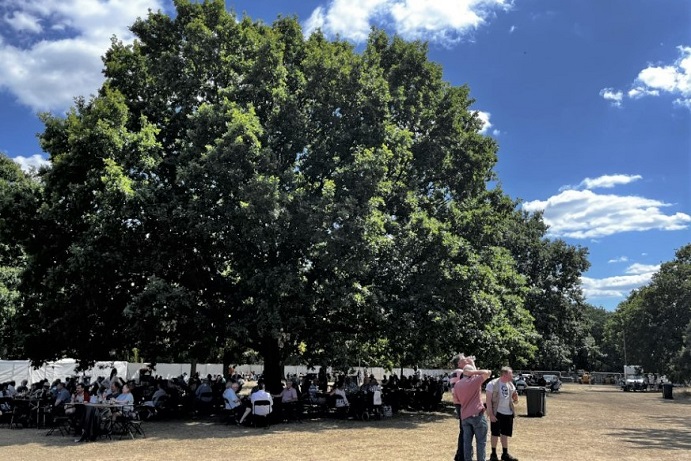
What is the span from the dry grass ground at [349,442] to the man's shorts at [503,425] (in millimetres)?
1192

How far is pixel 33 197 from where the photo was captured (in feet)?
65.9

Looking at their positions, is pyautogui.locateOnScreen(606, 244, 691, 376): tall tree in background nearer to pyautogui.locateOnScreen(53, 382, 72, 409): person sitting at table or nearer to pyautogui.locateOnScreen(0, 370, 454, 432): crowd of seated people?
pyautogui.locateOnScreen(0, 370, 454, 432): crowd of seated people

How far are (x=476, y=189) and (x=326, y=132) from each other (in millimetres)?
7742

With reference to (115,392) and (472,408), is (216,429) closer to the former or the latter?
(115,392)

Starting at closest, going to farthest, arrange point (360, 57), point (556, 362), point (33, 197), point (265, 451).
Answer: point (265, 451) < point (33, 197) < point (360, 57) < point (556, 362)

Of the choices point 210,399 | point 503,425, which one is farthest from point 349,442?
point 210,399

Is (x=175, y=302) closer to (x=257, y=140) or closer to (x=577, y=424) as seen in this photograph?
(x=257, y=140)

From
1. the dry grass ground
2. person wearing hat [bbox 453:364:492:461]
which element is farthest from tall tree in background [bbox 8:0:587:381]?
person wearing hat [bbox 453:364:492:461]

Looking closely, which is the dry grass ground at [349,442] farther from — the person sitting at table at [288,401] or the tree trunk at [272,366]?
the tree trunk at [272,366]

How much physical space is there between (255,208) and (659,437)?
12.8 metres

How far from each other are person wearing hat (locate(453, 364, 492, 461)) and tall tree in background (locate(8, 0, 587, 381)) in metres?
9.13

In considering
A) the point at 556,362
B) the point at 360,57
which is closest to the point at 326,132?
the point at 360,57

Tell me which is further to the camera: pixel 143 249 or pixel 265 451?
pixel 143 249

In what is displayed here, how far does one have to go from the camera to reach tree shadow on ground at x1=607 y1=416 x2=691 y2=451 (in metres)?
14.0
